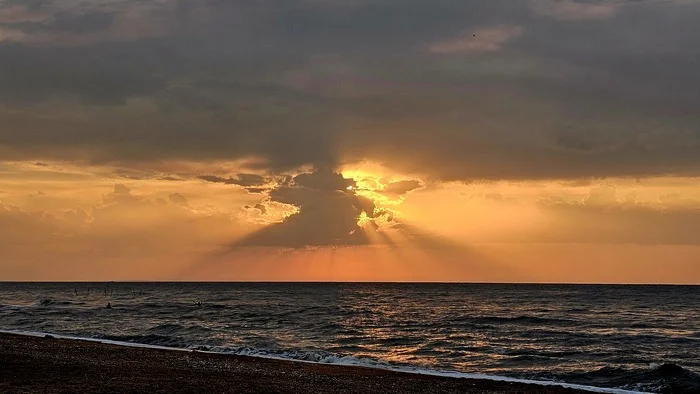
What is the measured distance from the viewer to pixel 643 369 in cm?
3809

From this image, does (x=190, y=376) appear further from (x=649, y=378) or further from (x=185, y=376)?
(x=649, y=378)

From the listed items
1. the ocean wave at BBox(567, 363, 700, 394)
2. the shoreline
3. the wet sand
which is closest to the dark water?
the ocean wave at BBox(567, 363, 700, 394)

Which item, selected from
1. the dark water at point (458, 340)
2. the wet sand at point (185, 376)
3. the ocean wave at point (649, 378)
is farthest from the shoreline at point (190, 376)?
the dark water at point (458, 340)

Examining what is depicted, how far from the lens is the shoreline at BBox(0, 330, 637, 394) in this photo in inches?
840

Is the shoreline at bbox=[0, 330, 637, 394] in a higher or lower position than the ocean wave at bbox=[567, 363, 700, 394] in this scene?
higher

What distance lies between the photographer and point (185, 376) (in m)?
24.4

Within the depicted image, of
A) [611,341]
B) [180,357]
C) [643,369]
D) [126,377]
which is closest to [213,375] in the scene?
[126,377]

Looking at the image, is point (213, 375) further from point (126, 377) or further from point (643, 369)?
point (643, 369)

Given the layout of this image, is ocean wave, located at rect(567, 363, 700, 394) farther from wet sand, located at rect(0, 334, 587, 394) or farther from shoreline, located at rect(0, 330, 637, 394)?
wet sand, located at rect(0, 334, 587, 394)

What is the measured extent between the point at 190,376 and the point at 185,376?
200 mm

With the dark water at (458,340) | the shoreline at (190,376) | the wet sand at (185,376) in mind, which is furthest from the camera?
the dark water at (458,340)

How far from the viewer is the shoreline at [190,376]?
21.3 metres

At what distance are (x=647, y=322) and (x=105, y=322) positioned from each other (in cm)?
6350

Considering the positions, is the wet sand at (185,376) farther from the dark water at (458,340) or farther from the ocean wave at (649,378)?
the dark water at (458,340)
